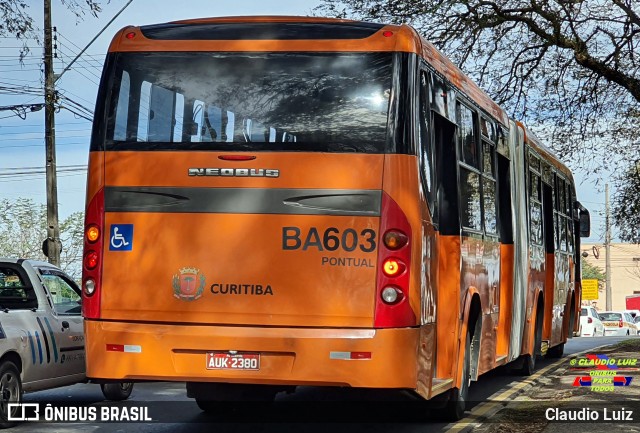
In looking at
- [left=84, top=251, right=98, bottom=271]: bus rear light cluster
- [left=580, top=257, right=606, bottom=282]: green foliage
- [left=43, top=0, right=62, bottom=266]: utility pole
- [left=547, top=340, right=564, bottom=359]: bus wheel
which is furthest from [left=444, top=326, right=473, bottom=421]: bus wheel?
[left=580, top=257, right=606, bottom=282]: green foliage

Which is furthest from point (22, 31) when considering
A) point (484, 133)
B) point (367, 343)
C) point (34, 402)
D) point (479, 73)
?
point (479, 73)

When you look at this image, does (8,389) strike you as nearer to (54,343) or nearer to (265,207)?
(54,343)

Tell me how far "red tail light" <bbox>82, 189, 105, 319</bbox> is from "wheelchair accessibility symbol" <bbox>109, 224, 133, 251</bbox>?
87 millimetres

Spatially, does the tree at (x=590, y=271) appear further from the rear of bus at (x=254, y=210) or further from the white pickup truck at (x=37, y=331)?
the rear of bus at (x=254, y=210)

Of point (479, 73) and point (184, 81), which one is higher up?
point (479, 73)

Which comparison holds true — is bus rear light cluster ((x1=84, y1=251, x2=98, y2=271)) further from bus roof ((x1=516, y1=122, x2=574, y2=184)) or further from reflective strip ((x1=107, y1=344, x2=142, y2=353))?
bus roof ((x1=516, y1=122, x2=574, y2=184))

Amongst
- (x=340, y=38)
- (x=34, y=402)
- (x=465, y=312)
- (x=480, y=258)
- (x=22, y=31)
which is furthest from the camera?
(x=22, y=31)

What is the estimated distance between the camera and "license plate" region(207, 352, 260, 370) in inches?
334

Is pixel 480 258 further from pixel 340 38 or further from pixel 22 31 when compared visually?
pixel 22 31

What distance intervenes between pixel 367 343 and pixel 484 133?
4.65 metres

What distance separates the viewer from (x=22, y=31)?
15.2 metres

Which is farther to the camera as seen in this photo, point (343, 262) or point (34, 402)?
point (34, 402)

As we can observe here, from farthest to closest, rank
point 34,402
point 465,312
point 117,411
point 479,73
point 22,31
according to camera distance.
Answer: point 479,73, point 22,31, point 34,402, point 117,411, point 465,312

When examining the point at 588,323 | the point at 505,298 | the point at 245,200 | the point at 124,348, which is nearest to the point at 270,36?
the point at 245,200
